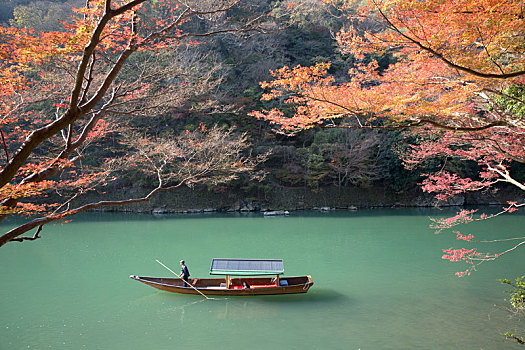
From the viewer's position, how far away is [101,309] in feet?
22.3

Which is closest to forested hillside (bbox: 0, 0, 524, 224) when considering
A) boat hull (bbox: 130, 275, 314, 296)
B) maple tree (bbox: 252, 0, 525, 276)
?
boat hull (bbox: 130, 275, 314, 296)

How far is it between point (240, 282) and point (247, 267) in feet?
1.22

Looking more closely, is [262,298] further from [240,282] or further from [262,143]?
[262,143]

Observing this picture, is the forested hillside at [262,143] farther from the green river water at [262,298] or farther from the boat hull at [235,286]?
the boat hull at [235,286]

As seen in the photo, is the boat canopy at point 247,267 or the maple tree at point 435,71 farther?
the boat canopy at point 247,267

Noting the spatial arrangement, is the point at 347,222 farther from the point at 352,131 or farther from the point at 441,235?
the point at 352,131

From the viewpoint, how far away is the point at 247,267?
7.50 m

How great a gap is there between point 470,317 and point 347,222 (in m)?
10.4

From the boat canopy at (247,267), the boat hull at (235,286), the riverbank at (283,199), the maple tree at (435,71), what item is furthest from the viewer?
the riverbank at (283,199)

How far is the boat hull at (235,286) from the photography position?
285 inches

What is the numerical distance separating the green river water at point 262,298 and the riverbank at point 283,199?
6522mm

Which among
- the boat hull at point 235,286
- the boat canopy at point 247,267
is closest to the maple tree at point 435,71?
the boat hull at point 235,286

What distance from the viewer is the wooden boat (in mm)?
7258

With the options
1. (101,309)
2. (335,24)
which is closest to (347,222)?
(101,309)
